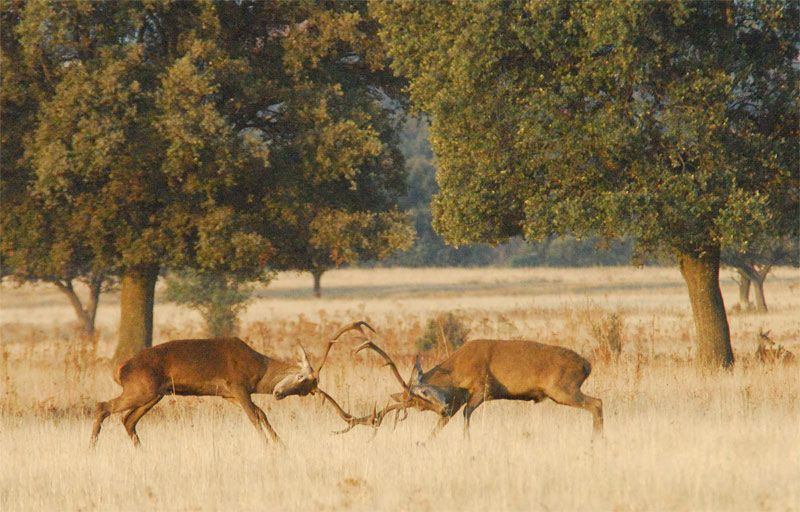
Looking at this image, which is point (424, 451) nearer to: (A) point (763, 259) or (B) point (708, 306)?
→ (B) point (708, 306)

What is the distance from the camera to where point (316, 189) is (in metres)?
21.0

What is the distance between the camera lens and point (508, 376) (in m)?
12.0

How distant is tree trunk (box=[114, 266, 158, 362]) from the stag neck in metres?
10.6

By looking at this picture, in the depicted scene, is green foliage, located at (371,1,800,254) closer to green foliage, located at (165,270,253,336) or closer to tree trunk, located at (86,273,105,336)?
green foliage, located at (165,270,253,336)

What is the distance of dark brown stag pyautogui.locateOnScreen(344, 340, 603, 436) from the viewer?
38.9 ft

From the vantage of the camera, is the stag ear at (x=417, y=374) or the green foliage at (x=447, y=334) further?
the green foliage at (x=447, y=334)

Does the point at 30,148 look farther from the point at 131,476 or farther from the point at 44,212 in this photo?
the point at 131,476

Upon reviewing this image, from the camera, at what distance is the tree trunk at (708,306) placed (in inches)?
782

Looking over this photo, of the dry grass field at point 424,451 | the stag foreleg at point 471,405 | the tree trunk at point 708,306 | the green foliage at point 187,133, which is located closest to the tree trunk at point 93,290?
the green foliage at point 187,133

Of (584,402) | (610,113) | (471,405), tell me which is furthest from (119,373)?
(610,113)

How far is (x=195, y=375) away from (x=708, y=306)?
10734 mm

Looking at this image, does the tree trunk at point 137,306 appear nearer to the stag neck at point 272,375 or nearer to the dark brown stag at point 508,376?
the stag neck at point 272,375

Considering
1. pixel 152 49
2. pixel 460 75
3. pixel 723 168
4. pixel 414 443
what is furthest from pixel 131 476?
pixel 152 49

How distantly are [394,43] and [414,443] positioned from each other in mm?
9281
